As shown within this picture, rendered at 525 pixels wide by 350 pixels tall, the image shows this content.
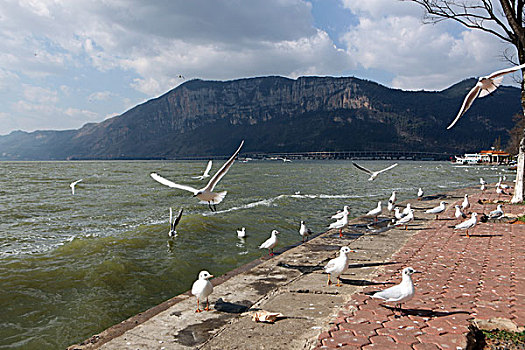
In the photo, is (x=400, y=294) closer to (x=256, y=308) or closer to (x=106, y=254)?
(x=256, y=308)

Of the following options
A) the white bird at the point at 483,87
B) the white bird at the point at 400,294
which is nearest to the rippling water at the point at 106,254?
the white bird at the point at 400,294

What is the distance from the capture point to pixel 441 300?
16.8ft

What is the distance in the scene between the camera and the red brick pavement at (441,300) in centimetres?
399

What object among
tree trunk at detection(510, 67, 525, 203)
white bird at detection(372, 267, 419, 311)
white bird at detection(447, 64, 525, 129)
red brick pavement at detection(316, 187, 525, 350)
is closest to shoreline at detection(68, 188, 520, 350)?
red brick pavement at detection(316, 187, 525, 350)

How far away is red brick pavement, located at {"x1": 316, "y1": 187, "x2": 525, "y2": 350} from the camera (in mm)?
3994

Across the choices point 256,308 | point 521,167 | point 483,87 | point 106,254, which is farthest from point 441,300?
point 521,167

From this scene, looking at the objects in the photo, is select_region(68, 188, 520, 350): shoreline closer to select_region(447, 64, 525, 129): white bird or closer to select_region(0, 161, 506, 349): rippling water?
select_region(0, 161, 506, 349): rippling water

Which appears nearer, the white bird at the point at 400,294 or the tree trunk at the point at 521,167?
the white bird at the point at 400,294

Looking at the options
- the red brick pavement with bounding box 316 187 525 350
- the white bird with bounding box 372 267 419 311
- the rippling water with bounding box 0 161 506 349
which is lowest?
the rippling water with bounding box 0 161 506 349

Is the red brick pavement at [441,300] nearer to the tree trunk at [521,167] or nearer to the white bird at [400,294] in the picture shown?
the white bird at [400,294]

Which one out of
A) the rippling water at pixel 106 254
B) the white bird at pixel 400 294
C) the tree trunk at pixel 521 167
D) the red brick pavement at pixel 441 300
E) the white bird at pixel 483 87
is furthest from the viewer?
the tree trunk at pixel 521 167

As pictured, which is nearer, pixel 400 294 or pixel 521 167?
pixel 400 294

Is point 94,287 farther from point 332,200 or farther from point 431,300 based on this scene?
point 332,200

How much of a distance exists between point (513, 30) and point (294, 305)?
1391 centimetres
